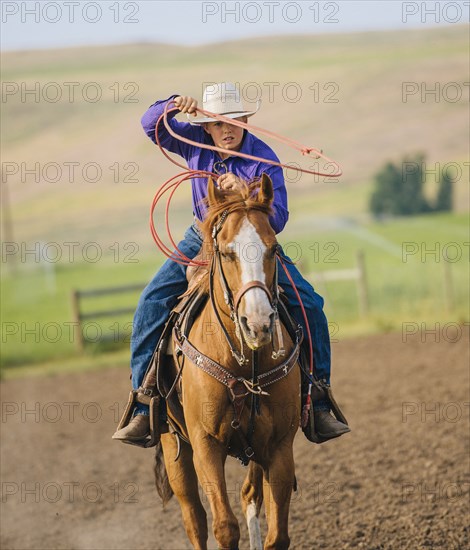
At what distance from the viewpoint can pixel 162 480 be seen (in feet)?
20.7

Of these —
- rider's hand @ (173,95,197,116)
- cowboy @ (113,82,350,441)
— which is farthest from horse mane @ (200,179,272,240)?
rider's hand @ (173,95,197,116)

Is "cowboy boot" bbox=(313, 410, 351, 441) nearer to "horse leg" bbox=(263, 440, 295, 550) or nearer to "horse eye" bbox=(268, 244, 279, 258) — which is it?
"horse leg" bbox=(263, 440, 295, 550)

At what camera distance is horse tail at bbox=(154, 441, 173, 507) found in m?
6.24

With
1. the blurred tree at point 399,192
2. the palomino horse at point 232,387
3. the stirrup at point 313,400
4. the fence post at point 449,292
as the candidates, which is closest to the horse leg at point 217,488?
the palomino horse at point 232,387

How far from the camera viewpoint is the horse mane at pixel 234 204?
15.0ft

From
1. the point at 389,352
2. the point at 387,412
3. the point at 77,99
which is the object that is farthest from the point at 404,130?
the point at 387,412

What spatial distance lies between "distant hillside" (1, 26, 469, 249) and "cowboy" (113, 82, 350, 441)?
35.1m

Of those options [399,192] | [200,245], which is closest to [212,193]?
[200,245]

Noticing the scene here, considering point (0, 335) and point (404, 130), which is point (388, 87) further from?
point (0, 335)

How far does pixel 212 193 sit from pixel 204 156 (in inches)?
40.5

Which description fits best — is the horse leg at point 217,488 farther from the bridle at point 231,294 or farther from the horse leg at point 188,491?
the horse leg at point 188,491

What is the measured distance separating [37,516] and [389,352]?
8386 mm

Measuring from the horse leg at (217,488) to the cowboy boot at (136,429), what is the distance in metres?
0.91

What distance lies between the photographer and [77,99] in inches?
2815
